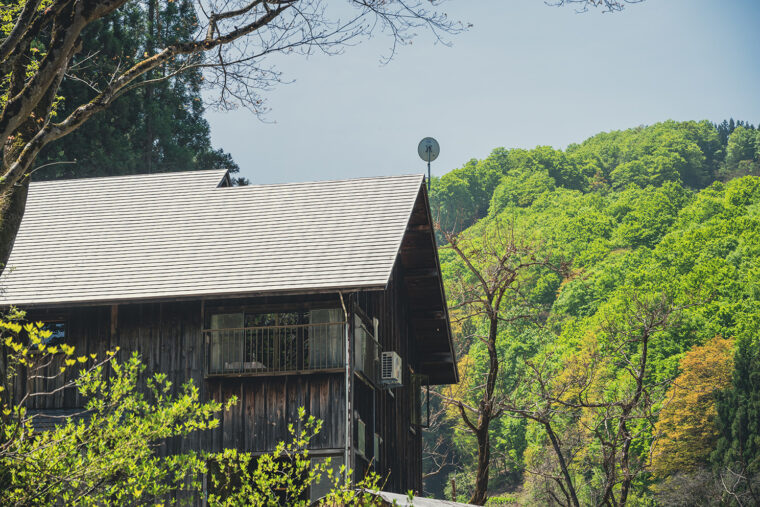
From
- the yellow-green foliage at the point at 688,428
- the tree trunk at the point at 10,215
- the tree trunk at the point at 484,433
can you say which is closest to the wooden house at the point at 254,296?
the tree trunk at the point at 484,433

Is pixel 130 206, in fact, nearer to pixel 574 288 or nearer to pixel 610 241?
pixel 574 288

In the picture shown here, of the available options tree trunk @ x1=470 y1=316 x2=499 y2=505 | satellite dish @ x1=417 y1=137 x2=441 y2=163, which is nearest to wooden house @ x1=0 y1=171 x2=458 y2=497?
tree trunk @ x1=470 y1=316 x2=499 y2=505

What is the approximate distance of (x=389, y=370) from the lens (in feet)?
63.4

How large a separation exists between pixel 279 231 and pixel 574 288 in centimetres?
5875

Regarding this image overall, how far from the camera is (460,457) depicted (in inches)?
2867

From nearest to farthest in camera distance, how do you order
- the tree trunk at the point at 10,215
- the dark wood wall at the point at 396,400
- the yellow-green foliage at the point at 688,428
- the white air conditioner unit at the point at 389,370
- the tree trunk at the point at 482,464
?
the tree trunk at the point at 10,215 < the tree trunk at the point at 482,464 < the white air conditioner unit at the point at 389,370 < the dark wood wall at the point at 396,400 < the yellow-green foliage at the point at 688,428

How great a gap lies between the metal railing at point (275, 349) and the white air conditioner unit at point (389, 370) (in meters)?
2.02

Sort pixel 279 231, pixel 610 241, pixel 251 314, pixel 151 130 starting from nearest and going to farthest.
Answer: pixel 251 314
pixel 279 231
pixel 151 130
pixel 610 241

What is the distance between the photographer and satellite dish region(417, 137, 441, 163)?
4562 cm

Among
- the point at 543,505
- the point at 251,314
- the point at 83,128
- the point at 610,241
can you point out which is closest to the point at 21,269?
the point at 251,314

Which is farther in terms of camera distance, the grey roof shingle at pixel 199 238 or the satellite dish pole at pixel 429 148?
the satellite dish pole at pixel 429 148

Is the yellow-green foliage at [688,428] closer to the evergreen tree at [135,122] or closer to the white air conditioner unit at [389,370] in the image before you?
the evergreen tree at [135,122]

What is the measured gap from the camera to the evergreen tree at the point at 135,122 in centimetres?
3719

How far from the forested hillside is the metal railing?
3166mm
